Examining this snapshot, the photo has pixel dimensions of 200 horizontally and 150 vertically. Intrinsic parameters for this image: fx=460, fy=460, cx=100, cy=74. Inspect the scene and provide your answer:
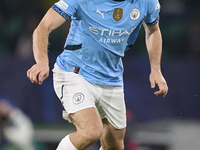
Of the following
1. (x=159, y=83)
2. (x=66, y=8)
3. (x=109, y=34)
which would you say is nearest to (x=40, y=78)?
(x=66, y=8)

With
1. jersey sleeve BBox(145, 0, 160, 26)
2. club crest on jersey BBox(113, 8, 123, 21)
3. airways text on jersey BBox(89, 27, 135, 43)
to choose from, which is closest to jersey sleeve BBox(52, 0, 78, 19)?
airways text on jersey BBox(89, 27, 135, 43)

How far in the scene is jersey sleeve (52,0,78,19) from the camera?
4.07 meters

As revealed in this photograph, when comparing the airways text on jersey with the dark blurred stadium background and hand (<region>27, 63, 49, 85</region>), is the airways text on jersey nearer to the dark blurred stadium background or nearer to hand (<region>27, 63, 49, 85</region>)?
hand (<region>27, 63, 49, 85</region>)

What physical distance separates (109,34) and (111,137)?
43.1 inches

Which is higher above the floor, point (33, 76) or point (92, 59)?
point (33, 76)

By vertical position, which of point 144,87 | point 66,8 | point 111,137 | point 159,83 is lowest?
point 144,87

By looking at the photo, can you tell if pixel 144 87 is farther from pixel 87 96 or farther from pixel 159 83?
pixel 87 96

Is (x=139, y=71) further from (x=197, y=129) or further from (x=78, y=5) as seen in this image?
(x=78, y=5)

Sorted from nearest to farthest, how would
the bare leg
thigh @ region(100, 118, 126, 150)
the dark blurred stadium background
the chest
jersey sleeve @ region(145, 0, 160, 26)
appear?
the bare leg < the chest < jersey sleeve @ region(145, 0, 160, 26) < thigh @ region(100, 118, 126, 150) < the dark blurred stadium background

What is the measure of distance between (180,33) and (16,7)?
12.0 ft

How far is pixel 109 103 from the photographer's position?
14.8ft

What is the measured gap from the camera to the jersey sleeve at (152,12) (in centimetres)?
444

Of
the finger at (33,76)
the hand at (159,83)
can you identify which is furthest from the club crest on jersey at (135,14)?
the finger at (33,76)

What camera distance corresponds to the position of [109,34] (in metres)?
4.26
